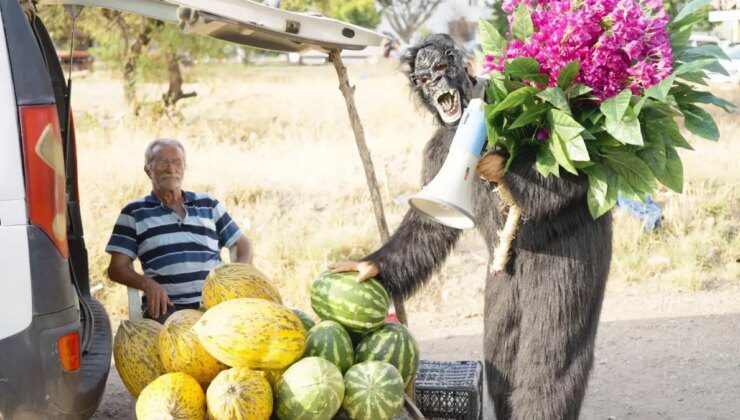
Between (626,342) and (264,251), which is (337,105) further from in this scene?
(626,342)

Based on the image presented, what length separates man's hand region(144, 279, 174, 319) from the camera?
4898 millimetres

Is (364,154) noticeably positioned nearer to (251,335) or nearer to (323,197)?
(251,335)

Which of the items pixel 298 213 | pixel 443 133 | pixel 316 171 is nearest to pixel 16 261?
pixel 443 133

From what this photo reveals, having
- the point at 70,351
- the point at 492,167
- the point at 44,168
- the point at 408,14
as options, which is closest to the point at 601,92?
the point at 492,167

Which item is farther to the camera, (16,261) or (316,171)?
(316,171)

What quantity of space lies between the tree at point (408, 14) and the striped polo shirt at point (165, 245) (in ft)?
141

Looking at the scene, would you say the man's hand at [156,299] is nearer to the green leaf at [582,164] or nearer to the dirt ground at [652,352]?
the dirt ground at [652,352]

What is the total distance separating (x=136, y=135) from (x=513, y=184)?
10288 mm

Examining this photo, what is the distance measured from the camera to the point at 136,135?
13219mm

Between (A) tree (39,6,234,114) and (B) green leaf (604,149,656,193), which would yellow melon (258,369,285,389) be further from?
(A) tree (39,6,234,114)

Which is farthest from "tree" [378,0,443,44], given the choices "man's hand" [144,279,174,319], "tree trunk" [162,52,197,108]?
"man's hand" [144,279,174,319]

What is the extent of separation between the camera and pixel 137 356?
12.1ft

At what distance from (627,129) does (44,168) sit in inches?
85.6

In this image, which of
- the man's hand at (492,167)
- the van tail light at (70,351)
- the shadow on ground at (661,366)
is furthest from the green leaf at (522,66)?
the shadow on ground at (661,366)
